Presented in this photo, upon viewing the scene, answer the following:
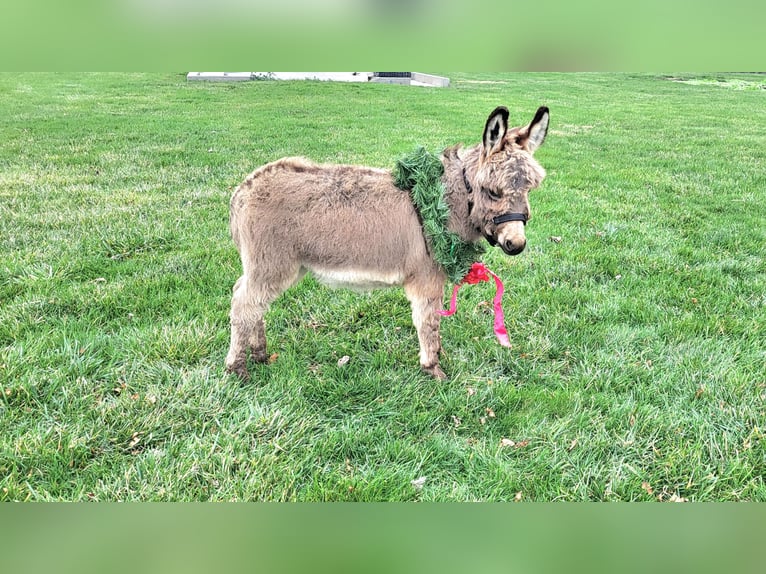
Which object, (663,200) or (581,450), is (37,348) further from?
(663,200)

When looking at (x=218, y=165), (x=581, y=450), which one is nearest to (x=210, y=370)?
(x=581, y=450)

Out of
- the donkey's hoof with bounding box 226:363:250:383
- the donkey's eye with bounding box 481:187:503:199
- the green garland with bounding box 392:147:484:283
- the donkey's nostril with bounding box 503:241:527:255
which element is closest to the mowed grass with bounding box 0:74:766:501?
the donkey's hoof with bounding box 226:363:250:383

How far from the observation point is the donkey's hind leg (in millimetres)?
2748

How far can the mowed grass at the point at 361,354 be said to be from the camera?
2.23m

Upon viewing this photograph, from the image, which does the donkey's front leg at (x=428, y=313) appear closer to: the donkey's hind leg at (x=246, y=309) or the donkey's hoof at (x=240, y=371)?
the donkey's hind leg at (x=246, y=309)

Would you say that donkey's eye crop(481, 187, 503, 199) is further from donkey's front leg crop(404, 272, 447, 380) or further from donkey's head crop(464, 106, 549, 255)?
donkey's front leg crop(404, 272, 447, 380)

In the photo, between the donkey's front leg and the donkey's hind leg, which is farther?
the donkey's front leg

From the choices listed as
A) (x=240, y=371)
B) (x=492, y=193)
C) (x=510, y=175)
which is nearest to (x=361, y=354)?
(x=240, y=371)

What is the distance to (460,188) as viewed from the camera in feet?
8.73

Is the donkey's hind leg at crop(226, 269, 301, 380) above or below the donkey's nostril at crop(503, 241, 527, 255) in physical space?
below

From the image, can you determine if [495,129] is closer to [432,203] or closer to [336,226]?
[432,203]

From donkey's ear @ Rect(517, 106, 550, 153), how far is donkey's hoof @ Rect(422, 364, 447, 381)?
1459 mm

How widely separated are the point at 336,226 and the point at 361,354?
39.4 inches

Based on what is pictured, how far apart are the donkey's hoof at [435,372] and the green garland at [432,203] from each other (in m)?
0.64
